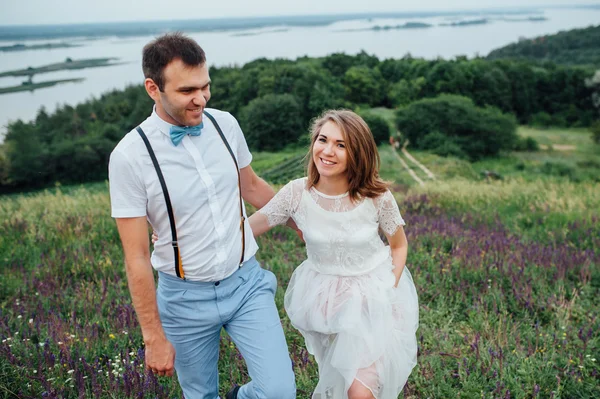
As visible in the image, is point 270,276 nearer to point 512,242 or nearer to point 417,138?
point 512,242

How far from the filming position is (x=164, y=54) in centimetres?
257

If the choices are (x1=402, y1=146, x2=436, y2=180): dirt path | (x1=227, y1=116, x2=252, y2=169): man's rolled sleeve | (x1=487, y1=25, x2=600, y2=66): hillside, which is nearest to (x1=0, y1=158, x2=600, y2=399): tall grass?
(x1=227, y1=116, x2=252, y2=169): man's rolled sleeve

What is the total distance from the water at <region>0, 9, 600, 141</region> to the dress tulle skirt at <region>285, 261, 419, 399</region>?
56612 millimetres

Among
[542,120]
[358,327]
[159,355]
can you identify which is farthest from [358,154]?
[542,120]

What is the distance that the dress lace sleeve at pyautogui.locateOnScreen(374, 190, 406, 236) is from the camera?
324cm

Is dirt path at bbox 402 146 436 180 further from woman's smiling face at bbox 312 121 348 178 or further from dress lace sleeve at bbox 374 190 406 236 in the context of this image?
woman's smiling face at bbox 312 121 348 178

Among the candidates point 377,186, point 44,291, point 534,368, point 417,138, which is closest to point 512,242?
point 534,368

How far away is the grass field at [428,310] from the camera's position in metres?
3.56

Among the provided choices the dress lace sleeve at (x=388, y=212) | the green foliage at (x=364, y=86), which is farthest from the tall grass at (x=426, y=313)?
the green foliage at (x=364, y=86)

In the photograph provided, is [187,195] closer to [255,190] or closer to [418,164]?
[255,190]

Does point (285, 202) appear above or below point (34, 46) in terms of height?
above

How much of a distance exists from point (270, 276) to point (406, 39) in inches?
5091

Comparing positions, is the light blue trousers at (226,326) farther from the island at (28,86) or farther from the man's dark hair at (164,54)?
the island at (28,86)

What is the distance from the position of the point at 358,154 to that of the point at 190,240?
1136 mm
